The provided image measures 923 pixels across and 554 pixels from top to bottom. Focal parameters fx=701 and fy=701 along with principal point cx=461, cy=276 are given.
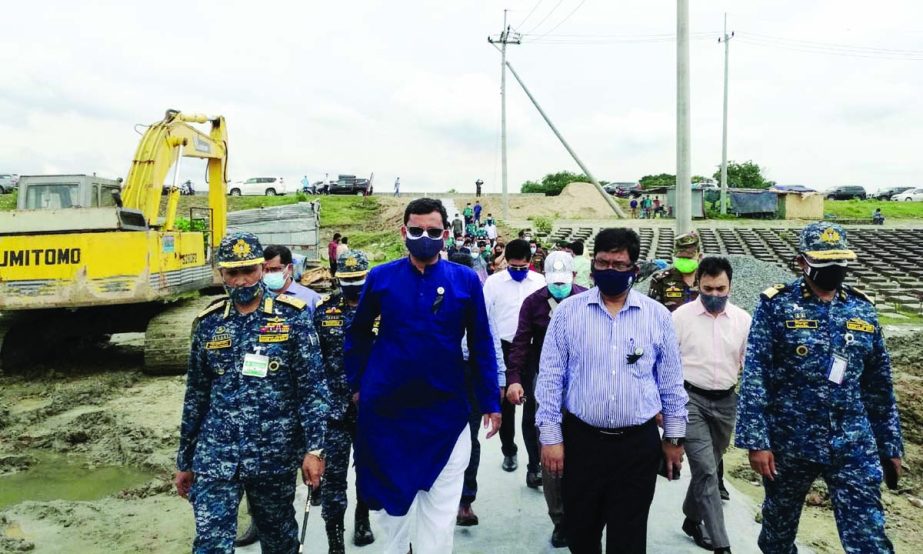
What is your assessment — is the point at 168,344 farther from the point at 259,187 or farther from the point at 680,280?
the point at 259,187

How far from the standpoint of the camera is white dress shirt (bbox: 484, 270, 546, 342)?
5.86m

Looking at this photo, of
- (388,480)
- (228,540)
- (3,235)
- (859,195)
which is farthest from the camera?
(859,195)

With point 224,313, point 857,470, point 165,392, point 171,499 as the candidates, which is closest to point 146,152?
point 165,392

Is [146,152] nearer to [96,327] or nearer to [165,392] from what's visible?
[96,327]

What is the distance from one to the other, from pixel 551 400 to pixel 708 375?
157 centimetres

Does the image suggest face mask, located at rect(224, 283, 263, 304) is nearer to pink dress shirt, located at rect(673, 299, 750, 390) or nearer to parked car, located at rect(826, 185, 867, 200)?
pink dress shirt, located at rect(673, 299, 750, 390)

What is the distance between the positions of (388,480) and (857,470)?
7.37 ft

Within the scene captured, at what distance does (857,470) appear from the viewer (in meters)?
3.30

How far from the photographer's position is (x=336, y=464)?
4.31m

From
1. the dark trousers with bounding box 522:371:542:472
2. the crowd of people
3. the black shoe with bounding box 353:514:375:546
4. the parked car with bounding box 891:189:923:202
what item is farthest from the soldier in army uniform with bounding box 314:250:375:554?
the parked car with bounding box 891:189:923:202

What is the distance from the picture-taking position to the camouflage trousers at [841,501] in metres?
3.23

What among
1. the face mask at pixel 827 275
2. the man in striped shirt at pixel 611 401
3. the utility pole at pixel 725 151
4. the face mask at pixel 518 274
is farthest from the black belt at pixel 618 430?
the utility pole at pixel 725 151

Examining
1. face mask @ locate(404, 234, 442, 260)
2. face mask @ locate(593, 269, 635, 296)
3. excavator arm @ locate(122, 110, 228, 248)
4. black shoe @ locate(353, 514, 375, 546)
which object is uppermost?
excavator arm @ locate(122, 110, 228, 248)

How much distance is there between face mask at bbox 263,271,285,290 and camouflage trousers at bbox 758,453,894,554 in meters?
3.66
